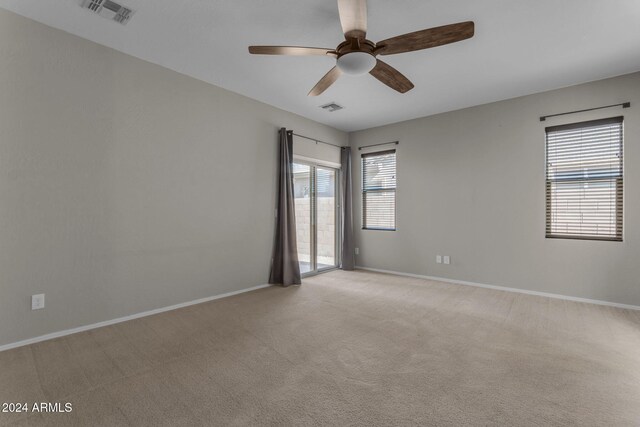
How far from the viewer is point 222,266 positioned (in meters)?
4.01

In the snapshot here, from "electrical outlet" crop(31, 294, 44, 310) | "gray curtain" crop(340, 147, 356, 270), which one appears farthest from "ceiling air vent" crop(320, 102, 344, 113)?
"electrical outlet" crop(31, 294, 44, 310)

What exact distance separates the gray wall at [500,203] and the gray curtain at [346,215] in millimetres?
467

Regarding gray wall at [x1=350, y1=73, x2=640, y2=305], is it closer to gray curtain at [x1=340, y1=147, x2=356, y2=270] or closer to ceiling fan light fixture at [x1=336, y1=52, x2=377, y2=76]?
gray curtain at [x1=340, y1=147, x2=356, y2=270]

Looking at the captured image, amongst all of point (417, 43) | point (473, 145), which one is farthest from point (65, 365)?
point (473, 145)

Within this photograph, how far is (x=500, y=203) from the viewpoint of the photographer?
4.43m

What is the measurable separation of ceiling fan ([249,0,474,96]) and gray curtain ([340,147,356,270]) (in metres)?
3.30

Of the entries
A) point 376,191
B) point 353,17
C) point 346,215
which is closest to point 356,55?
point 353,17

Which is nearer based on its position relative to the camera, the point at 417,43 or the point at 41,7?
the point at 417,43

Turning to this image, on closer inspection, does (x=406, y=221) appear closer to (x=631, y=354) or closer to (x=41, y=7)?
(x=631, y=354)

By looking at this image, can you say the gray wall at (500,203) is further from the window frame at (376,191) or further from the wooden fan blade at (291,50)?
the wooden fan blade at (291,50)

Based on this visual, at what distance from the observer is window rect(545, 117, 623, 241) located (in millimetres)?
3693

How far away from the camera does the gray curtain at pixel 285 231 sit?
461 centimetres

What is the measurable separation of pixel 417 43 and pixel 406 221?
3.51 meters

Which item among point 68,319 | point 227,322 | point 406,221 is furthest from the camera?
point 406,221
